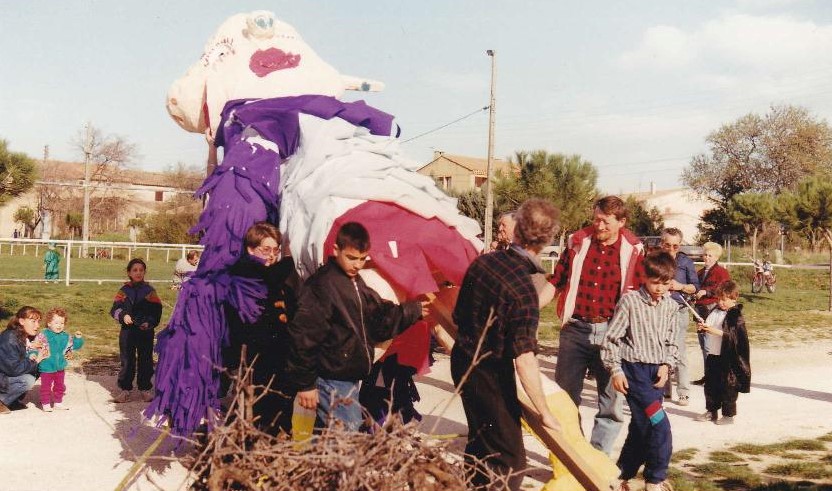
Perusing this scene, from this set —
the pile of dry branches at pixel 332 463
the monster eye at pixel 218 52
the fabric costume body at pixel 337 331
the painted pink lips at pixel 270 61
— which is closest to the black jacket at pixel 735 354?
the fabric costume body at pixel 337 331

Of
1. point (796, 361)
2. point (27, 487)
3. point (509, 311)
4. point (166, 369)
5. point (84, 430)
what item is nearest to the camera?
point (509, 311)

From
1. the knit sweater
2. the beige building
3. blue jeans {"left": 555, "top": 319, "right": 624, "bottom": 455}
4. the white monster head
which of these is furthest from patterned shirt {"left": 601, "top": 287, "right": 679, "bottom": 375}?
the beige building

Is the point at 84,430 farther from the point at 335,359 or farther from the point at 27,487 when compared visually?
the point at 335,359

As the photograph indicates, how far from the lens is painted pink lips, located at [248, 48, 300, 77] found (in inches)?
194

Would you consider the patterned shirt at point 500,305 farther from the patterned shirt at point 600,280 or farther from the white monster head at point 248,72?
the white monster head at point 248,72

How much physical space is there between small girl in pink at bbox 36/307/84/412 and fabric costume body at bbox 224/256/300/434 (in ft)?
9.37

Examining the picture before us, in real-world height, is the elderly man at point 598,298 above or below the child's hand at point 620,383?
above

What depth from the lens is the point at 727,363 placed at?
6.64 metres

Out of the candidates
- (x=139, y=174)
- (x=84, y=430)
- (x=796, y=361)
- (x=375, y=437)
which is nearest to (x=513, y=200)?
(x=796, y=361)

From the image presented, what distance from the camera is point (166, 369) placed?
13.6 ft

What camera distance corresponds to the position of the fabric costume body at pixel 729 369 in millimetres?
6531

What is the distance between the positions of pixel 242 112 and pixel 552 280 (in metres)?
2.01

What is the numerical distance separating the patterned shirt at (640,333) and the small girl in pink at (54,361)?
13.6ft

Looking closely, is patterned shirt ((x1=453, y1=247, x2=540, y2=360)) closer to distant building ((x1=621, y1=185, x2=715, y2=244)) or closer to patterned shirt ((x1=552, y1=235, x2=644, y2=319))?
patterned shirt ((x1=552, y1=235, x2=644, y2=319))
